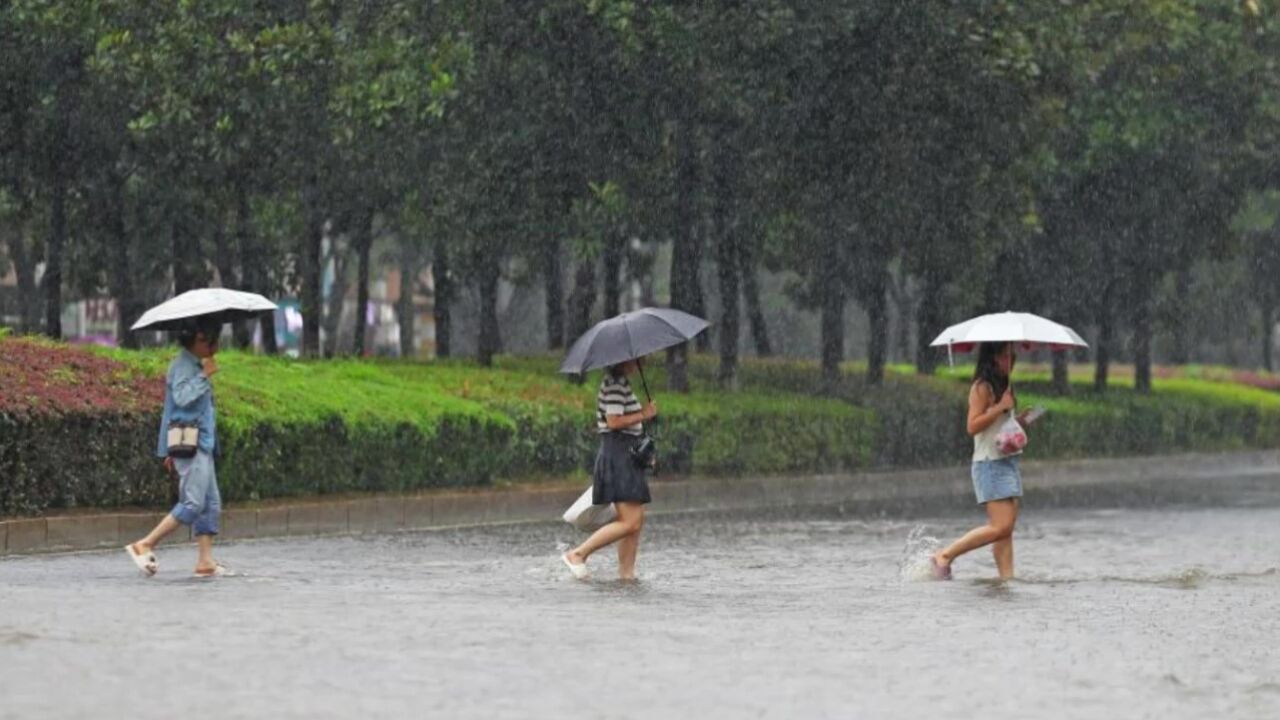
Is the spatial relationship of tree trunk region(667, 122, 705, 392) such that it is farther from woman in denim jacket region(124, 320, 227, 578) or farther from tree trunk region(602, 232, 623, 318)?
woman in denim jacket region(124, 320, 227, 578)

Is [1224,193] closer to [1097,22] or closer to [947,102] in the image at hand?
[1097,22]

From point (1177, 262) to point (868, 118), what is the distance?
646 inches

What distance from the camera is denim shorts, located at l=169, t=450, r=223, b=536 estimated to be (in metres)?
15.7

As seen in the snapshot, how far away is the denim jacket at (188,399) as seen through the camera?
15773mm

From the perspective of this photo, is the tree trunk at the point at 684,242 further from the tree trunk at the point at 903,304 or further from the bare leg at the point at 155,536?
the tree trunk at the point at 903,304

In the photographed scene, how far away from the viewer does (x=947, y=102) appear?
3419cm

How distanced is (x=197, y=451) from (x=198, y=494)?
0.26 meters

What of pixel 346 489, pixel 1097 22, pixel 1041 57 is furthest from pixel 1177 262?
pixel 346 489

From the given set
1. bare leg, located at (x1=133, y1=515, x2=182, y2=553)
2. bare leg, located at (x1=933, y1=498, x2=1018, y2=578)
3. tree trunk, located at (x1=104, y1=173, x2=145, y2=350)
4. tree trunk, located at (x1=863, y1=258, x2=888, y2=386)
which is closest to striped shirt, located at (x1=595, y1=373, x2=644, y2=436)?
bare leg, located at (x1=933, y1=498, x2=1018, y2=578)

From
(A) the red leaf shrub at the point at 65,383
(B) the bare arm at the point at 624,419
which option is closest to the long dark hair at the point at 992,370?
(B) the bare arm at the point at 624,419

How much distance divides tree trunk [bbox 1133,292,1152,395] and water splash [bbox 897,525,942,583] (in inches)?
1073

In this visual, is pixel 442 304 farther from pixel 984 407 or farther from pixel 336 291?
pixel 984 407

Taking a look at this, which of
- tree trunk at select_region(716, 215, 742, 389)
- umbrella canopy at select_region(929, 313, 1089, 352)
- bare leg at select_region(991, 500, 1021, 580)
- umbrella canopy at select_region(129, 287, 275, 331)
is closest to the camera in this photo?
umbrella canopy at select_region(129, 287, 275, 331)

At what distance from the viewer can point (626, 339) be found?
1612 centimetres
